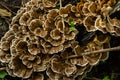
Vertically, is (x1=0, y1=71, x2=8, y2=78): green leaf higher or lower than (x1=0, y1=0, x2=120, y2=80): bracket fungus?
lower

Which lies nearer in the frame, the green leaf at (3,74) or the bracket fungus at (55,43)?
the bracket fungus at (55,43)

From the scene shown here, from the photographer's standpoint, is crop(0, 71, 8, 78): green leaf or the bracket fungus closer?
the bracket fungus

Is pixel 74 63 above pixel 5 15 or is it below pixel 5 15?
below

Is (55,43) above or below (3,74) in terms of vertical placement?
above

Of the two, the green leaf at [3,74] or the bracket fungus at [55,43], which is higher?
the bracket fungus at [55,43]

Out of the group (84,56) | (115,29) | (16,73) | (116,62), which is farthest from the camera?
(116,62)

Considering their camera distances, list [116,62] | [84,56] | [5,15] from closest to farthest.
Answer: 1. [84,56]
2. [116,62]
3. [5,15]

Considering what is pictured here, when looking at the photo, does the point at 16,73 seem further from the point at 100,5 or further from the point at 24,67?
the point at 100,5

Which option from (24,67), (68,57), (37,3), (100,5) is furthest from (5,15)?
(100,5)
